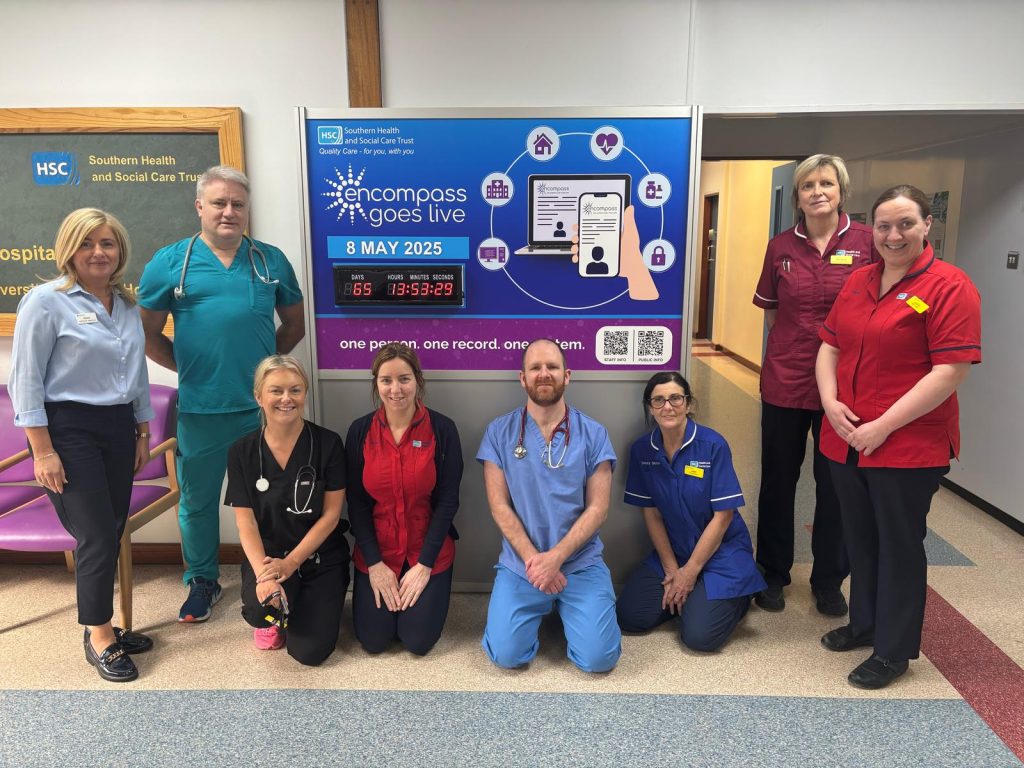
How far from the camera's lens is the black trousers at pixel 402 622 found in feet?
7.89

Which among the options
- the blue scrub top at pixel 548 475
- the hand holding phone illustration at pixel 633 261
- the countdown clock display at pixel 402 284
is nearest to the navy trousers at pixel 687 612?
the blue scrub top at pixel 548 475

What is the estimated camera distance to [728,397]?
20.6 feet

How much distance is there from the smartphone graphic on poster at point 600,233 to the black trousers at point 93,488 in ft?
5.42

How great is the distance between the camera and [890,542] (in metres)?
2.14

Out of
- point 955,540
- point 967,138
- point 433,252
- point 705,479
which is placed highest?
point 967,138

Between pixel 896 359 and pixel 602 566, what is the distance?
3.82ft

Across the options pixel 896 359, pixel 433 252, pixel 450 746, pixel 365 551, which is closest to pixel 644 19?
pixel 433 252

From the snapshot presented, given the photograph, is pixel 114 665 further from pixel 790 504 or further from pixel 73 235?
pixel 790 504

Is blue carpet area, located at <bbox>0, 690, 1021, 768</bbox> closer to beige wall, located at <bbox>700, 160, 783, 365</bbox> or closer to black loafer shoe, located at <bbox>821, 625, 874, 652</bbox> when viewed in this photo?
black loafer shoe, located at <bbox>821, 625, 874, 652</bbox>

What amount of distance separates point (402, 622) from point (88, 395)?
124 centimetres

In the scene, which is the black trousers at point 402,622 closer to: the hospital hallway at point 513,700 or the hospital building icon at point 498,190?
the hospital hallway at point 513,700

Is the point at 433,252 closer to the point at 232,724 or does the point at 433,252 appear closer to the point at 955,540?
the point at 232,724

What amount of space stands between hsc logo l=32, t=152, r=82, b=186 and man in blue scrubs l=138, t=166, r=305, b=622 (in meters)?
0.74

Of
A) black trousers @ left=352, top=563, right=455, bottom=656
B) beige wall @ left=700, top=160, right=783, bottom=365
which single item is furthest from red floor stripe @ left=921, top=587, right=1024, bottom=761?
beige wall @ left=700, top=160, right=783, bottom=365
